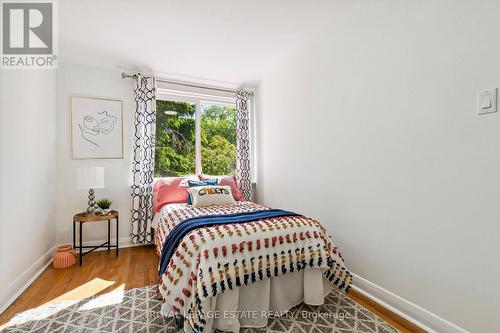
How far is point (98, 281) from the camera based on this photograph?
243cm

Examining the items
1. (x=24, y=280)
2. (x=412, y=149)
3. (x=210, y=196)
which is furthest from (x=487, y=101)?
(x=24, y=280)

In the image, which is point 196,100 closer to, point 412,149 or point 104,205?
point 104,205

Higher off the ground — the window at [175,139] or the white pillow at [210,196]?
the window at [175,139]

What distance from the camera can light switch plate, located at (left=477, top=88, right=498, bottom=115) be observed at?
139cm

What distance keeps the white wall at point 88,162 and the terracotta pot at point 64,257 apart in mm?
408

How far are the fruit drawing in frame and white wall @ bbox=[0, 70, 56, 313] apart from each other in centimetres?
33

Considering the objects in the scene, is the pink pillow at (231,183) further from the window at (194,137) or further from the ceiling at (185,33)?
the ceiling at (185,33)

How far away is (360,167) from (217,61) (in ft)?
7.58

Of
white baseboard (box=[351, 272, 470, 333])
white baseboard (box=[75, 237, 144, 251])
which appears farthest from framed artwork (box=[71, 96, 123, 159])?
white baseboard (box=[351, 272, 470, 333])

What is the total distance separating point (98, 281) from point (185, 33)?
2.75m

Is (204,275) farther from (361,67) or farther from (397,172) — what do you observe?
(361,67)

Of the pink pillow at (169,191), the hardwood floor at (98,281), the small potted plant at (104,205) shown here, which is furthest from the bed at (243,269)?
the small potted plant at (104,205)

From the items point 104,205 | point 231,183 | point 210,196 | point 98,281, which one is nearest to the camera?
point 98,281

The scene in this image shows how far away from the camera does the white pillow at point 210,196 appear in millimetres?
2899
